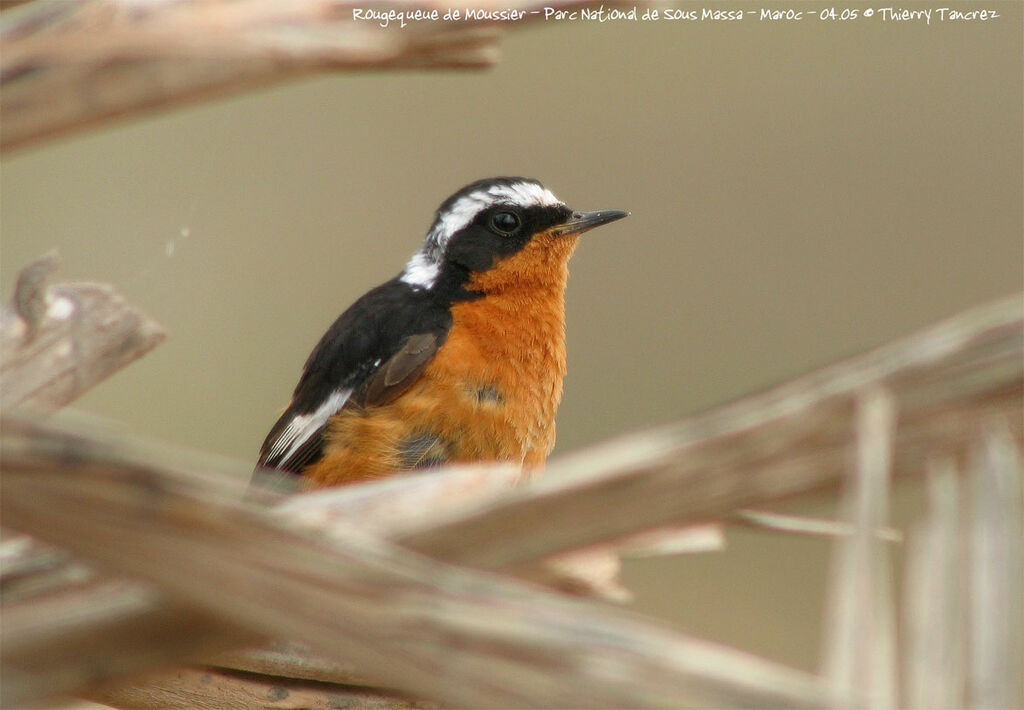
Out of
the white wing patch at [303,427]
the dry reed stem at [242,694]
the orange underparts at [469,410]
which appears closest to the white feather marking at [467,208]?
A: the orange underparts at [469,410]

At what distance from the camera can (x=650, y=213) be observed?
8156 mm

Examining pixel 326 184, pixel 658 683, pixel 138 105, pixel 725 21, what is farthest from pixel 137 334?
pixel 725 21

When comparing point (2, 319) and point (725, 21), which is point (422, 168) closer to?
point (725, 21)

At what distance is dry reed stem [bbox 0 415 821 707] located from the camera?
45.0 inches

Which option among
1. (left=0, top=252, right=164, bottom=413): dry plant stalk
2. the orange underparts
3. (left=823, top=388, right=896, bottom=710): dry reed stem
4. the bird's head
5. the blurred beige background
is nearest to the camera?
(left=823, top=388, right=896, bottom=710): dry reed stem

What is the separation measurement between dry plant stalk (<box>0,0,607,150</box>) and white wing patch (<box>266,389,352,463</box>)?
2683 mm

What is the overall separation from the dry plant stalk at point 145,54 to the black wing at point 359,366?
2.54m

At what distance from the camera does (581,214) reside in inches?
183

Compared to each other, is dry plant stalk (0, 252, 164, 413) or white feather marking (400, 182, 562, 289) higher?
white feather marking (400, 182, 562, 289)

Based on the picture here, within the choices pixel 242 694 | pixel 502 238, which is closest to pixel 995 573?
pixel 242 694

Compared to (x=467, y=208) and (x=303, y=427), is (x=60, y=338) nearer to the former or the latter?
(x=303, y=427)

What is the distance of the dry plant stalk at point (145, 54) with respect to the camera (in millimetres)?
1228

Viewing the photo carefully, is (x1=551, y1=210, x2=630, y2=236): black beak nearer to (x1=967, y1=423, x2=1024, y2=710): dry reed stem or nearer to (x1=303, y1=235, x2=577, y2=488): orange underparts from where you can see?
(x1=303, y1=235, x2=577, y2=488): orange underparts

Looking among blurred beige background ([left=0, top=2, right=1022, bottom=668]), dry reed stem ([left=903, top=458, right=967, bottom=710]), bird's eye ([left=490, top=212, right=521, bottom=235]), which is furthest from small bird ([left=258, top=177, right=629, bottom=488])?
blurred beige background ([left=0, top=2, right=1022, bottom=668])
